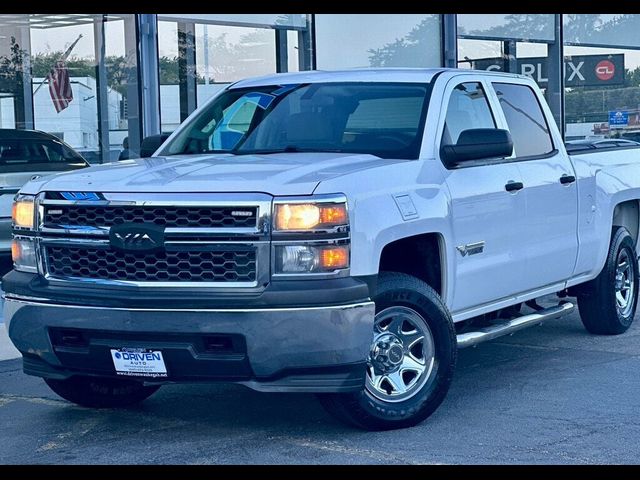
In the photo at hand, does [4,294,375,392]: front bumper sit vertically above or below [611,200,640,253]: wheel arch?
below

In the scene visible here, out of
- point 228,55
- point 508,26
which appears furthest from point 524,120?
point 508,26

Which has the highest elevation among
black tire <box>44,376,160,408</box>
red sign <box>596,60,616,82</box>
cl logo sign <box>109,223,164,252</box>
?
red sign <box>596,60,616,82</box>

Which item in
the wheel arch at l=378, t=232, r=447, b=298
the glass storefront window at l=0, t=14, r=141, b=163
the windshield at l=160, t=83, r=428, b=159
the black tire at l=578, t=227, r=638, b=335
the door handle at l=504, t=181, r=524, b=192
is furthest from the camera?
the glass storefront window at l=0, t=14, r=141, b=163

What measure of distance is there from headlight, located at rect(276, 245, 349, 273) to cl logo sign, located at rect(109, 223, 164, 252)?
23.7 inches

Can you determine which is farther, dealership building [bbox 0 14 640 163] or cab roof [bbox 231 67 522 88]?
dealership building [bbox 0 14 640 163]

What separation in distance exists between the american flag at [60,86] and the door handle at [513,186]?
311 inches

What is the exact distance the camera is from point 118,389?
7.11 meters

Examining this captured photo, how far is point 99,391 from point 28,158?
6.78 m

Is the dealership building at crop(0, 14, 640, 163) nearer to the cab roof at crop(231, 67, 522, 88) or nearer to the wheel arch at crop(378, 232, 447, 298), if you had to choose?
the cab roof at crop(231, 67, 522, 88)

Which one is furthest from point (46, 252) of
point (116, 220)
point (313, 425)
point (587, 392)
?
point (587, 392)

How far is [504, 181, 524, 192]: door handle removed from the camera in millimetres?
7414

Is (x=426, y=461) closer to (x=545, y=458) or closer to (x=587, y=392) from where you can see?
(x=545, y=458)

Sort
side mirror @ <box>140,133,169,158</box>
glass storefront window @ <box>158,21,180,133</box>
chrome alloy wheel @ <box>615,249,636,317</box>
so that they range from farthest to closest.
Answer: glass storefront window @ <box>158,21,180,133</box> → chrome alloy wheel @ <box>615,249,636,317</box> → side mirror @ <box>140,133,169,158</box>

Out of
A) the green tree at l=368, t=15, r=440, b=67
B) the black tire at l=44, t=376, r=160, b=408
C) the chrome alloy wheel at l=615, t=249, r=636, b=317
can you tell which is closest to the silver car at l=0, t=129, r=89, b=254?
the green tree at l=368, t=15, r=440, b=67
